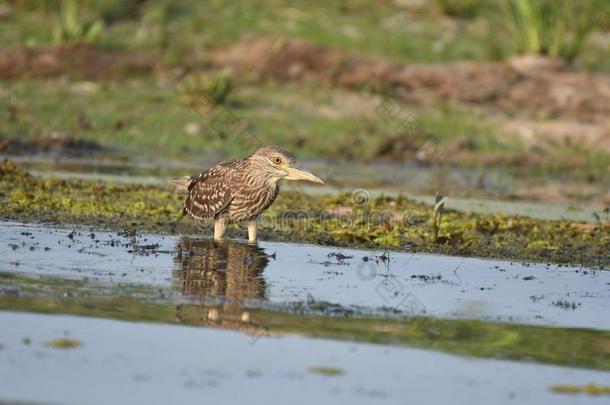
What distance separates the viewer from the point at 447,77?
25578 mm

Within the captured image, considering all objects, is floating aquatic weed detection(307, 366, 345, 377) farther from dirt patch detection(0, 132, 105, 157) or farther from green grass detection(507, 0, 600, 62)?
green grass detection(507, 0, 600, 62)

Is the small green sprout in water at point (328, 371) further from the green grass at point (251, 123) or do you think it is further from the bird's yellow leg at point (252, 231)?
the green grass at point (251, 123)

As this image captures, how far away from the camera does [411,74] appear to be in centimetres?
2556

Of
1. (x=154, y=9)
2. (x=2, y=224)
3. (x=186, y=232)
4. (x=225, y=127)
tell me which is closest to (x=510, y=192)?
(x=225, y=127)

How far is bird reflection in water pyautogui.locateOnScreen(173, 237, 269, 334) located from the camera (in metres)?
9.83

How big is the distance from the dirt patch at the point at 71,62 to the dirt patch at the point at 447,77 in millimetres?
1640

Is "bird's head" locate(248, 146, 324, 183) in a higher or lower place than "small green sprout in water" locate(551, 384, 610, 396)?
higher

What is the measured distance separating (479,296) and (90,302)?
11.5 feet

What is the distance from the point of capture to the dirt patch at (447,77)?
24.9 metres

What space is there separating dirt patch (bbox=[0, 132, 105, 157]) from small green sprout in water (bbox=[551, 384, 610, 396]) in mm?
14222

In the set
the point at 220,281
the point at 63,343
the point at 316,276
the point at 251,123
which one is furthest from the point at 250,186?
the point at 251,123

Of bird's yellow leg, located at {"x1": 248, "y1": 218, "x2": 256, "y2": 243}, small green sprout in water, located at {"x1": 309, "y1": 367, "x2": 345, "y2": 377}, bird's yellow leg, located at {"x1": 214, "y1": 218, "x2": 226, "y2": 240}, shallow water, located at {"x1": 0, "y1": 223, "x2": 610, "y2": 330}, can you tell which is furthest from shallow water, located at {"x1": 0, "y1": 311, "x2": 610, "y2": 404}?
bird's yellow leg, located at {"x1": 214, "y1": 218, "x2": 226, "y2": 240}

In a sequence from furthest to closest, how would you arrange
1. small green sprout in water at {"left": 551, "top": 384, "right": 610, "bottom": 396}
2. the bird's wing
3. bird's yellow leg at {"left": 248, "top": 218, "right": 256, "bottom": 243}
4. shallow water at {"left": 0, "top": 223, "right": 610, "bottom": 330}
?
bird's yellow leg at {"left": 248, "top": 218, "right": 256, "bottom": 243} → the bird's wing → shallow water at {"left": 0, "top": 223, "right": 610, "bottom": 330} → small green sprout in water at {"left": 551, "top": 384, "right": 610, "bottom": 396}

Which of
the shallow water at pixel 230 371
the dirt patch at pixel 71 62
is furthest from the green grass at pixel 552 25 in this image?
the shallow water at pixel 230 371
